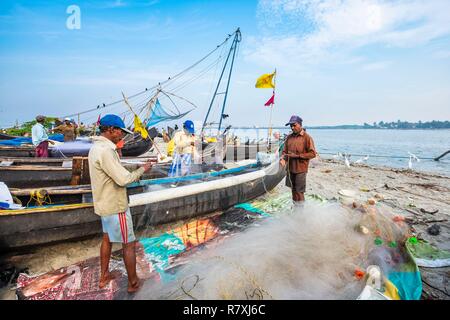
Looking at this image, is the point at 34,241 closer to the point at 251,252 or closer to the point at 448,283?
the point at 251,252

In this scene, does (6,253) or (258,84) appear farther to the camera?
(258,84)

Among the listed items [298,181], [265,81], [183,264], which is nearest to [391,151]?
[265,81]

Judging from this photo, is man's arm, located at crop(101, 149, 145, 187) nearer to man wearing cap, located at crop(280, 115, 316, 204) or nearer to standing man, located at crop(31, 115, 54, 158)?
man wearing cap, located at crop(280, 115, 316, 204)

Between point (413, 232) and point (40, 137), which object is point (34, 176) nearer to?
point (40, 137)

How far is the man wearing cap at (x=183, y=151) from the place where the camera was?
20.9 feet

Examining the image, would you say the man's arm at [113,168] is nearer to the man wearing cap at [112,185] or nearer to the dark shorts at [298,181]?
the man wearing cap at [112,185]

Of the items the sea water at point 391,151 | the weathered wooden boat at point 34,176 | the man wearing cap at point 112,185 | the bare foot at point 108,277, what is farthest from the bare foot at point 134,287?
the sea water at point 391,151

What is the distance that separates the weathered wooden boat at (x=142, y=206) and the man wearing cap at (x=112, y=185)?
4.63 ft

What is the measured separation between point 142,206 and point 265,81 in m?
7.22

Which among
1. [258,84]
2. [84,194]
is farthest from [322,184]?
[84,194]

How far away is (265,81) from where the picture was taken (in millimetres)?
9430

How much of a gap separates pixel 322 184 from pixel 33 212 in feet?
33.4

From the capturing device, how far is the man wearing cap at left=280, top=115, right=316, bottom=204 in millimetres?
5023

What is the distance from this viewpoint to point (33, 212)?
11.6ft
